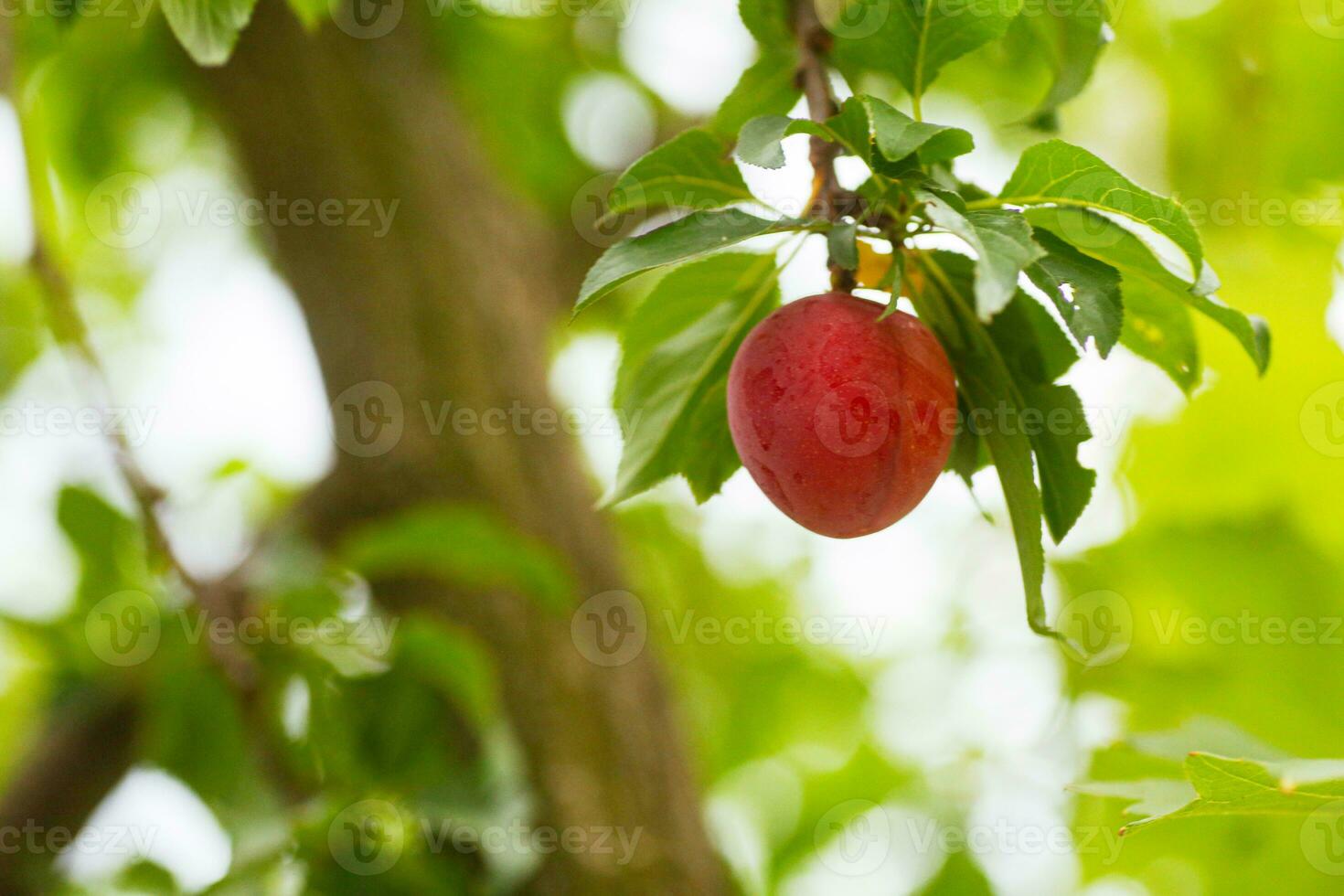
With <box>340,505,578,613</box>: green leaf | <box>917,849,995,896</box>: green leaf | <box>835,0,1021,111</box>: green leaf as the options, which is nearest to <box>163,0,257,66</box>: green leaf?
A: <box>835,0,1021,111</box>: green leaf

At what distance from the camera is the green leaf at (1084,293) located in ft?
2.26

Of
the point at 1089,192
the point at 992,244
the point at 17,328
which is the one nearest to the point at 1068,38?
the point at 1089,192

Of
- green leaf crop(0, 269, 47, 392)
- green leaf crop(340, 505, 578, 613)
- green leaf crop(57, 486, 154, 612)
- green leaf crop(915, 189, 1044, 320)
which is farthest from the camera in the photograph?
green leaf crop(0, 269, 47, 392)

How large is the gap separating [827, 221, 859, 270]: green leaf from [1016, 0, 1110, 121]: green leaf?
30 cm

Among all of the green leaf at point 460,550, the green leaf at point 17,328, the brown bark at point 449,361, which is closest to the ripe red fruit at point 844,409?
the green leaf at point 460,550

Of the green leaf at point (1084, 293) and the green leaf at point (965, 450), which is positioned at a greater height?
the green leaf at point (1084, 293)

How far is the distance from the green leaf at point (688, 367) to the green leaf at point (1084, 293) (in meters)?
0.25

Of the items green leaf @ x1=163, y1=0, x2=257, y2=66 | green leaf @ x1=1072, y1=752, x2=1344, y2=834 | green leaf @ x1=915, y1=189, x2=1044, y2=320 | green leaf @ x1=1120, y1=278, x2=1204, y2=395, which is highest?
green leaf @ x1=163, y1=0, x2=257, y2=66

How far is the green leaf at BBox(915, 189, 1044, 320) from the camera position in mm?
582

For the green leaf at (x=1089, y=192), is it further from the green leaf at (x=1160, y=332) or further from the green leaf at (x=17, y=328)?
the green leaf at (x=17, y=328)

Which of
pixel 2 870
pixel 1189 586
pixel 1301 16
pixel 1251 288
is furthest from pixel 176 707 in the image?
pixel 1301 16

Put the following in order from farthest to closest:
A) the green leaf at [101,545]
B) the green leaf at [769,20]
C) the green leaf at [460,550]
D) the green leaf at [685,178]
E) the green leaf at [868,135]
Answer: the green leaf at [101,545], the green leaf at [460,550], the green leaf at [769,20], the green leaf at [685,178], the green leaf at [868,135]

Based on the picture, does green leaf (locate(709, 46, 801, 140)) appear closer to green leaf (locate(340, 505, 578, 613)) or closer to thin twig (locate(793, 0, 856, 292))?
thin twig (locate(793, 0, 856, 292))

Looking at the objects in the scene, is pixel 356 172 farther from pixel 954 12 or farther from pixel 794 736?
pixel 794 736
